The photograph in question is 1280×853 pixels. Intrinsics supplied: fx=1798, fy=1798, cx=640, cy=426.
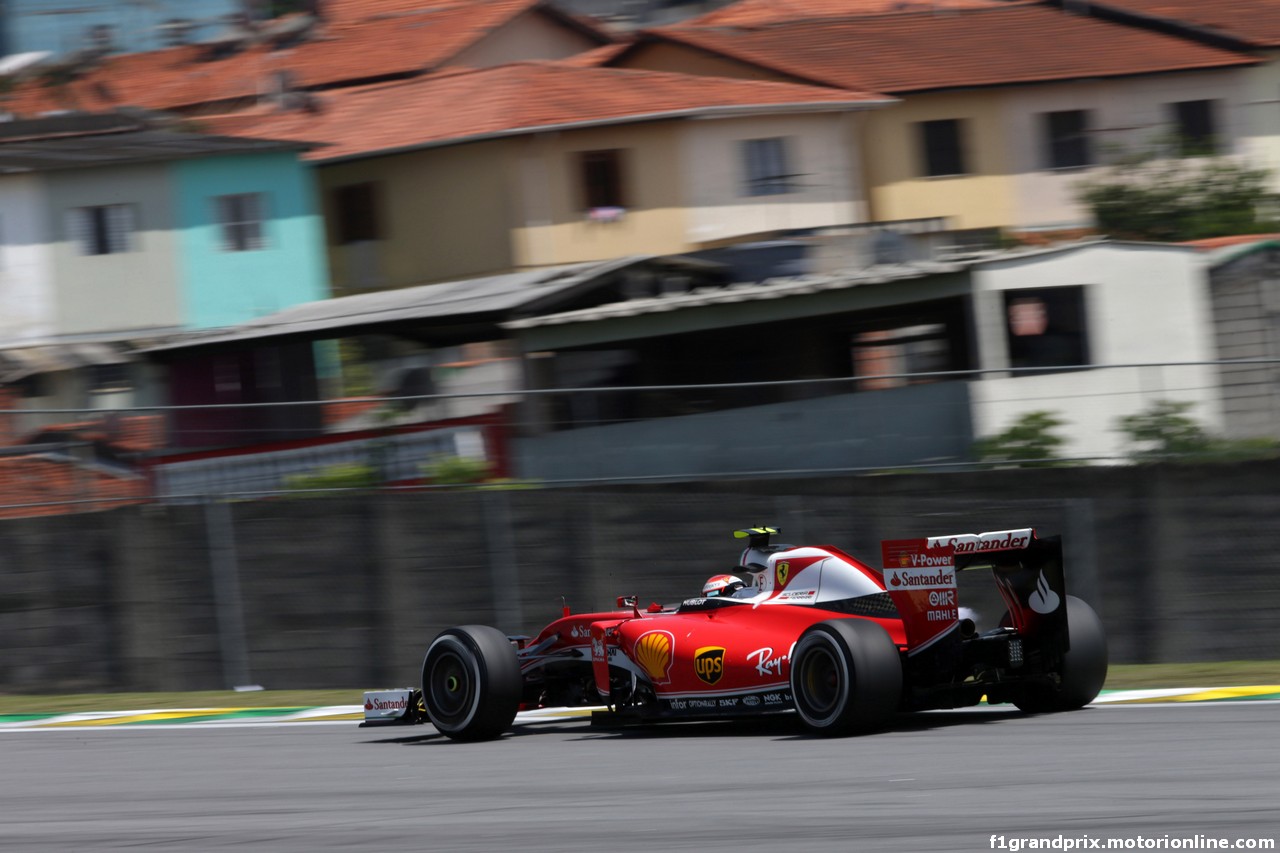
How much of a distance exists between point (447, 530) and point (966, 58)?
25585mm

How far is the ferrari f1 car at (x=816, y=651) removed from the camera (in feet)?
29.0

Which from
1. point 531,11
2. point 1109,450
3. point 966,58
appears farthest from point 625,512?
point 531,11

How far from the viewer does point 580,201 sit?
1367 inches

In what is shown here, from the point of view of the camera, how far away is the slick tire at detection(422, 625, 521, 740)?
10.1 metres

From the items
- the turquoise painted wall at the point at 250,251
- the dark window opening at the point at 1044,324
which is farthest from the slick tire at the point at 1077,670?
the turquoise painted wall at the point at 250,251

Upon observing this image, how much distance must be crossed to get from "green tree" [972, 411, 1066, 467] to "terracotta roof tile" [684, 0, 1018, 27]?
32569 millimetres

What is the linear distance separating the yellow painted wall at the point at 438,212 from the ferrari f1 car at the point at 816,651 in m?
24.2

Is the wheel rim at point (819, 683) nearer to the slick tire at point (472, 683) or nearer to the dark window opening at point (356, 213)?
the slick tire at point (472, 683)

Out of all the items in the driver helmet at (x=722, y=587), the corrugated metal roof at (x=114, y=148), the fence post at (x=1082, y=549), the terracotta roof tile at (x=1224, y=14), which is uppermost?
the terracotta roof tile at (x=1224, y=14)

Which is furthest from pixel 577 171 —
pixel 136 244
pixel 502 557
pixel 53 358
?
pixel 502 557

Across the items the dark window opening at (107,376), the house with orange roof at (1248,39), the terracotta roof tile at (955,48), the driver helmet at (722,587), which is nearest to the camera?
the driver helmet at (722,587)

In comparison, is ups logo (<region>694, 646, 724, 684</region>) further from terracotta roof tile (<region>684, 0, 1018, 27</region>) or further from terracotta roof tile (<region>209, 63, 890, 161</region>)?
terracotta roof tile (<region>684, 0, 1018, 27</region>)

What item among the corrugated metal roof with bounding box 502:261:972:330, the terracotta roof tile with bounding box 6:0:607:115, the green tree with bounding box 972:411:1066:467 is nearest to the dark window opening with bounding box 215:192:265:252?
the terracotta roof tile with bounding box 6:0:607:115

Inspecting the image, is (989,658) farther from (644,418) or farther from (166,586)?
(166,586)
